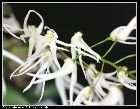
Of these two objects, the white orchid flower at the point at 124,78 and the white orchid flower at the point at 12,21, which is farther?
the white orchid flower at the point at 12,21

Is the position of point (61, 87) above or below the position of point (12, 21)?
below

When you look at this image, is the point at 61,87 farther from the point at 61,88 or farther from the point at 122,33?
the point at 122,33

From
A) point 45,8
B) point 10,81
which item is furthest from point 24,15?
point 10,81

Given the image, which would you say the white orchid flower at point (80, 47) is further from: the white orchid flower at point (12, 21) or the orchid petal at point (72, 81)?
the white orchid flower at point (12, 21)

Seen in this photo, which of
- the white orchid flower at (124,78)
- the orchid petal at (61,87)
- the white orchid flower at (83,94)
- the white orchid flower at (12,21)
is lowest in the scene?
the white orchid flower at (83,94)

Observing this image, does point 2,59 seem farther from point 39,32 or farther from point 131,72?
point 131,72

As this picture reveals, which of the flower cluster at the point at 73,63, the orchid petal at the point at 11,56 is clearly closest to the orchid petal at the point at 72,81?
the flower cluster at the point at 73,63

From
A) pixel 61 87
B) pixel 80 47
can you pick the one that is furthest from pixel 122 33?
pixel 61 87
